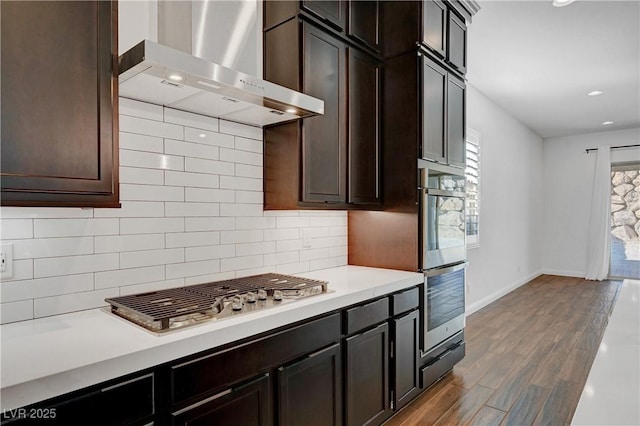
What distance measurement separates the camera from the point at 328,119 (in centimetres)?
242

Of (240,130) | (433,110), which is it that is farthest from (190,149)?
(433,110)

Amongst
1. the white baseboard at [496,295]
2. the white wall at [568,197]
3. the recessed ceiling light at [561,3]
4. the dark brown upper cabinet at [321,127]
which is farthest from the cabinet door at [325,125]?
the white wall at [568,197]

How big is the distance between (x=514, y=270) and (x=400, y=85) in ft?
16.3

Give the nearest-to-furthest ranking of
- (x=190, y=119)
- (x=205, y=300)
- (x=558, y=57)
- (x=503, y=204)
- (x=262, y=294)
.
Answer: (x=205, y=300)
(x=262, y=294)
(x=190, y=119)
(x=558, y=57)
(x=503, y=204)

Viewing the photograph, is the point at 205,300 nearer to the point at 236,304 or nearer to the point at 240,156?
the point at 236,304

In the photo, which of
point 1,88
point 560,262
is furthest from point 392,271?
point 560,262

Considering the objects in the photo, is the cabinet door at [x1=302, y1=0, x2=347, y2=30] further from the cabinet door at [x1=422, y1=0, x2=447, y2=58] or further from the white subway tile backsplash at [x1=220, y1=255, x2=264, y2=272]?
the white subway tile backsplash at [x1=220, y1=255, x2=264, y2=272]

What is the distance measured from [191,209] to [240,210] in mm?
325

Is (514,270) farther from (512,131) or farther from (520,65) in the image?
(520,65)

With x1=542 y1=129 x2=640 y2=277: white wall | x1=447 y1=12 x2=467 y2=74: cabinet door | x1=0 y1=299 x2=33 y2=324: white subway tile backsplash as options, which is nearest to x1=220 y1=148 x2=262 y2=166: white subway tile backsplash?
x1=0 y1=299 x2=33 y2=324: white subway tile backsplash

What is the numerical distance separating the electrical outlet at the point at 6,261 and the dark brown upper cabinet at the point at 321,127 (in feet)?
4.24

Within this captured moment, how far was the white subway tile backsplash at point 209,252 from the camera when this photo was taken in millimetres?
2080

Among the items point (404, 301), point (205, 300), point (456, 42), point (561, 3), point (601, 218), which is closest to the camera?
point (205, 300)

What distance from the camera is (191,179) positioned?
6.82ft
